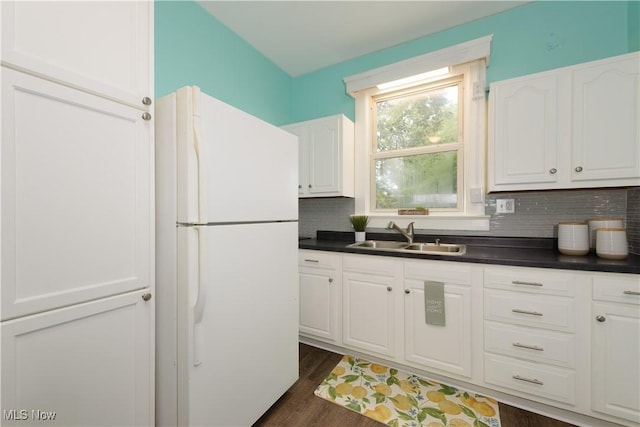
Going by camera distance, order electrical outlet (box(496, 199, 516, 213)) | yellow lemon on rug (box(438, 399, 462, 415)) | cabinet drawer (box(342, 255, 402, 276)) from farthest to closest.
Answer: electrical outlet (box(496, 199, 516, 213)), cabinet drawer (box(342, 255, 402, 276)), yellow lemon on rug (box(438, 399, 462, 415))

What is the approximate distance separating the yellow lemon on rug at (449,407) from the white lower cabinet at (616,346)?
69cm

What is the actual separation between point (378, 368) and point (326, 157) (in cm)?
186

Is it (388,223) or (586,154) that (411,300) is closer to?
(388,223)

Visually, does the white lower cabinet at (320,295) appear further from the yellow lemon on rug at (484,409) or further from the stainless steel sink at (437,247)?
the yellow lemon on rug at (484,409)

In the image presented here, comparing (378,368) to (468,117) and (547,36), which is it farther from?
(547,36)

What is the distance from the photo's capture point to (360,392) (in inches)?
70.1

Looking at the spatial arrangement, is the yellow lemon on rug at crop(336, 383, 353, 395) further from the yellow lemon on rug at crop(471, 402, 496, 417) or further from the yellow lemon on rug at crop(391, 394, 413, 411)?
the yellow lemon on rug at crop(471, 402, 496, 417)

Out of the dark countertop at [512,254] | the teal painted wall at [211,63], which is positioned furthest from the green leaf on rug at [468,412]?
the teal painted wall at [211,63]

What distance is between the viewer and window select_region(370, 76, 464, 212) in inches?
94.2

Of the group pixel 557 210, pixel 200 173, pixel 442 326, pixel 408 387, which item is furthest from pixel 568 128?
pixel 200 173

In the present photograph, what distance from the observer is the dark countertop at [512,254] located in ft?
4.78

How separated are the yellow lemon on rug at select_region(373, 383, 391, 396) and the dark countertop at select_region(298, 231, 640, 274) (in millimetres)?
896

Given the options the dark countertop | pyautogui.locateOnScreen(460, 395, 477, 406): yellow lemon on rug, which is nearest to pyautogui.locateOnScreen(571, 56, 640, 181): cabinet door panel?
the dark countertop

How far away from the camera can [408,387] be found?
183cm
